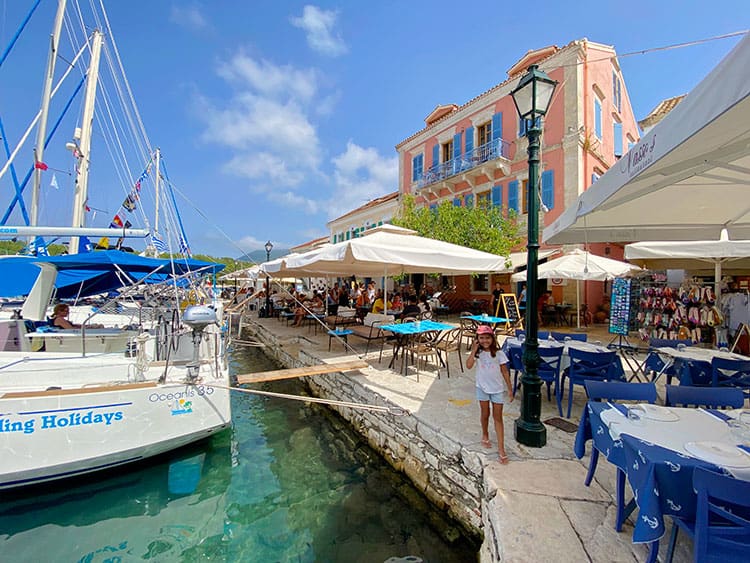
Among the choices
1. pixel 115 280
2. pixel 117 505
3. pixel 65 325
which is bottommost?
pixel 117 505

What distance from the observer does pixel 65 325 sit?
584 centimetres

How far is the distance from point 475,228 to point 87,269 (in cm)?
1128

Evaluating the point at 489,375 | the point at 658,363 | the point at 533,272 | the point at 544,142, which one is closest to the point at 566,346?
the point at 658,363

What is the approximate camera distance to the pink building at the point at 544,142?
43.4ft

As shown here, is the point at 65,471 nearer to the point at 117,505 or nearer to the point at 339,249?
the point at 117,505

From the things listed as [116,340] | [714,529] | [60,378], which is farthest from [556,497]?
[116,340]

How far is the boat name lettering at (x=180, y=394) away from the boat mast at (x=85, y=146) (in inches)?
230

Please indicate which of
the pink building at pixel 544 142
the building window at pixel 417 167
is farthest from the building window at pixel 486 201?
the building window at pixel 417 167

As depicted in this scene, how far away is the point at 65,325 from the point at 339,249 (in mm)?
4855

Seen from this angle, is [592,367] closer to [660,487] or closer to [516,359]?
[516,359]

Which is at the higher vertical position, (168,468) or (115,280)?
(115,280)

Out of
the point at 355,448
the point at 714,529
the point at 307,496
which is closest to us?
the point at 714,529

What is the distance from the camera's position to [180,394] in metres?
4.26

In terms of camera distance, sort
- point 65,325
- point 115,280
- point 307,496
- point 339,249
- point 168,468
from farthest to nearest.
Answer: point 115,280 → point 339,249 → point 65,325 → point 168,468 → point 307,496
